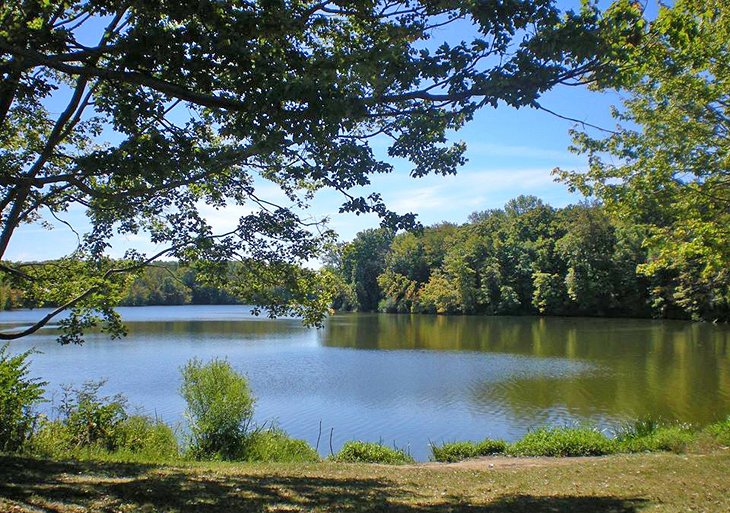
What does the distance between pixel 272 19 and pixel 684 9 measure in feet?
23.4

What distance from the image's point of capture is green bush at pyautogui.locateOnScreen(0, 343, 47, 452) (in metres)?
9.30

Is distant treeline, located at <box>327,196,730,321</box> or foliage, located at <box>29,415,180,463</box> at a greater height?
distant treeline, located at <box>327,196,730,321</box>

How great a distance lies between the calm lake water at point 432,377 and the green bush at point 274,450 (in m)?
1.69

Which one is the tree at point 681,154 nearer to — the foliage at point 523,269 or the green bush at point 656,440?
the green bush at point 656,440

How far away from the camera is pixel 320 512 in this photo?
16.7 feet

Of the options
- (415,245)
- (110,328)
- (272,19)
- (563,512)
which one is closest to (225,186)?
(110,328)

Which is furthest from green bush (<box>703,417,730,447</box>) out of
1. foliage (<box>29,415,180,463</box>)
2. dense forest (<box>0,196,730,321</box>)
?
dense forest (<box>0,196,730,321</box>)

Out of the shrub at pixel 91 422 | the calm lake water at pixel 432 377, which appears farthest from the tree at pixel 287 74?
the calm lake water at pixel 432 377

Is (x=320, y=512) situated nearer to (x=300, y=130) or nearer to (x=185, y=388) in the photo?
(x=300, y=130)

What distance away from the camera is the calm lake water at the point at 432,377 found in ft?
51.7

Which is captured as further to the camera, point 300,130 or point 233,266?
point 233,266

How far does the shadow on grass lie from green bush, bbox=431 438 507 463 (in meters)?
4.26

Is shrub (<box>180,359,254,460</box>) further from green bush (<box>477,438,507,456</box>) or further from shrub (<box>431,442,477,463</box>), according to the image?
green bush (<box>477,438,507,456</box>)

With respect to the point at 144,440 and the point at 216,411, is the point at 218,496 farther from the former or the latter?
the point at 144,440
